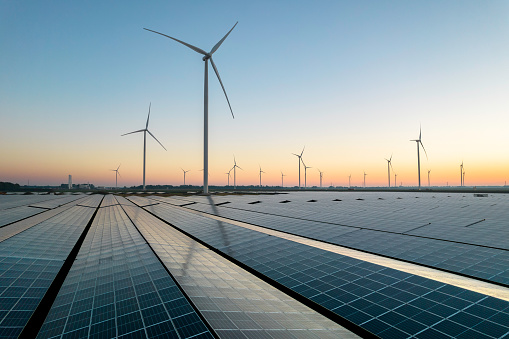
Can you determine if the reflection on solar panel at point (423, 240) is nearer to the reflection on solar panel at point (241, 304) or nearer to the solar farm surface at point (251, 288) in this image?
the solar farm surface at point (251, 288)

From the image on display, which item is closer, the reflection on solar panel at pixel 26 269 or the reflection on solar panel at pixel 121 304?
the reflection on solar panel at pixel 121 304

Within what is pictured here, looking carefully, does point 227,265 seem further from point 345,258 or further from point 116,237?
point 116,237

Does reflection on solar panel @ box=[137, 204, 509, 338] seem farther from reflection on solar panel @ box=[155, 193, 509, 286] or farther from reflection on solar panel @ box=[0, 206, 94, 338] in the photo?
reflection on solar panel @ box=[0, 206, 94, 338]

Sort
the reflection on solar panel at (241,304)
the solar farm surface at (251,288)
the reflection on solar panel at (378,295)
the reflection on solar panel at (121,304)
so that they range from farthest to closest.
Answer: the reflection on solar panel at (378,295) → the solar farm surface at (251,288) → the reflection on solar panel at (241,304) → the reflection on solar panel at (121,304)

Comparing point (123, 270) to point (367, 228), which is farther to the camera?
point (367, 228)

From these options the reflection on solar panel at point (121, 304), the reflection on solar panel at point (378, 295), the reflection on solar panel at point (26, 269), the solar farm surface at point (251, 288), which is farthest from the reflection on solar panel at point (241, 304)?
the reflection on solar panel at point (26, 269)

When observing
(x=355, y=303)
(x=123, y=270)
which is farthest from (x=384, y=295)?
(x=123, y=270)

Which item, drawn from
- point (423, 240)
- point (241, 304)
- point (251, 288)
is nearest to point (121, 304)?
point (241, 304)

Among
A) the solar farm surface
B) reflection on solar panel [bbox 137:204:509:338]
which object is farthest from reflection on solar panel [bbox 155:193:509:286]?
reflection on solar panel [bbox 137:204:509:338]
